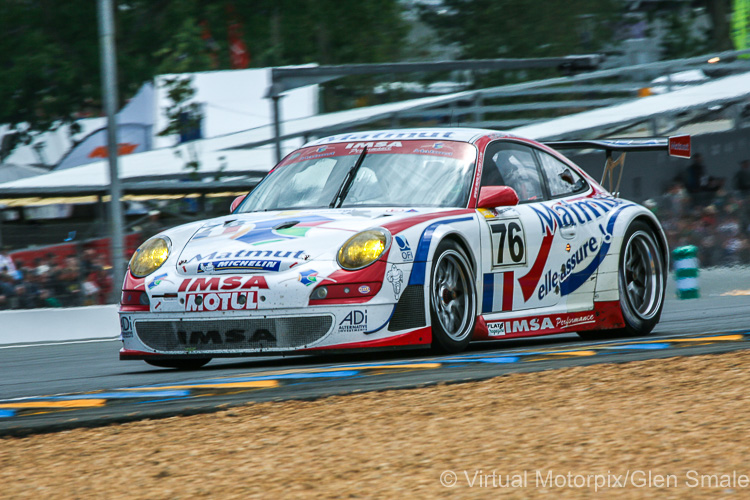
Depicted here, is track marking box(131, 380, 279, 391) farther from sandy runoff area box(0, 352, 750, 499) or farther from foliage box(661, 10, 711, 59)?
foliage box(661, 10, 711, 59)

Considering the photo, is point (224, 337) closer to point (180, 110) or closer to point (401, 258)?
point (401, 258)

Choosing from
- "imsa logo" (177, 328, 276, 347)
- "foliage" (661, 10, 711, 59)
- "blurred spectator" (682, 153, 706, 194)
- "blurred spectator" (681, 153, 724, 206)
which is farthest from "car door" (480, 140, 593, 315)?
"foliage" (661, 10, 711, 59)

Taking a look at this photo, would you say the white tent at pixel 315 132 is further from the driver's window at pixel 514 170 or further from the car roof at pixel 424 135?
the driver's window at pixel 514 170

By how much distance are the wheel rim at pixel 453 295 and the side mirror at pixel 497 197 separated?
41 cm

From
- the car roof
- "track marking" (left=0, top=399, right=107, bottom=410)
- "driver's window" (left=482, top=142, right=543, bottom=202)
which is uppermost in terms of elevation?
the car roof

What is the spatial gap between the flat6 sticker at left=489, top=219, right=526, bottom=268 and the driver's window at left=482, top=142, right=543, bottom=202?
1.16ft

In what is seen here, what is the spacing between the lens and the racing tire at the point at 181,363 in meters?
7.02

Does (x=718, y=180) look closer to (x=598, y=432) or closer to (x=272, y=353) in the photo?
(x=272, y=353)

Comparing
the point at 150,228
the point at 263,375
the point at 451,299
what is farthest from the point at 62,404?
the point at 150,228

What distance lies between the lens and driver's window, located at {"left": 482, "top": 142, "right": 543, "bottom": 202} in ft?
25.1

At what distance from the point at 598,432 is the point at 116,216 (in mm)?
11863

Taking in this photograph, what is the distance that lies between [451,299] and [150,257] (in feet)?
5.63

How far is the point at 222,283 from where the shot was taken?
20.9 feet

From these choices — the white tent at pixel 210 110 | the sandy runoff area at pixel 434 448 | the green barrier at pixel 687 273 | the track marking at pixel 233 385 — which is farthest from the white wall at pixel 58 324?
the white tent at pixel 210 110
